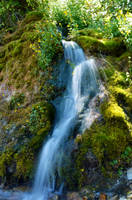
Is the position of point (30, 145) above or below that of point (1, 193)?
above

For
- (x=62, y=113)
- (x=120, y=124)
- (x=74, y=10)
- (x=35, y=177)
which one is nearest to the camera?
(x=120, y=124)

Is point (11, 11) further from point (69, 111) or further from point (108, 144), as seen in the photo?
point (108, 144)

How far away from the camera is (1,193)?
3.80 meters

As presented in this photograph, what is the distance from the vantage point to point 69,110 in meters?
4.75

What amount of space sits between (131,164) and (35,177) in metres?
2.09

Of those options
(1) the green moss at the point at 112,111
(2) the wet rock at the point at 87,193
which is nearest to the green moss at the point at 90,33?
(1) the green moss at the point at 112,111

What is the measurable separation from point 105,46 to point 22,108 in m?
3.41

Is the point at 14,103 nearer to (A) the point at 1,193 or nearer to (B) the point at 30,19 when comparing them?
(A) the point at 1,193

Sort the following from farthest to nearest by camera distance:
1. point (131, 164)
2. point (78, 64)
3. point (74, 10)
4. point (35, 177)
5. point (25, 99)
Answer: point (74, 10), point (25, 99), point (78, 64), point (35, 177), point (131, 164)

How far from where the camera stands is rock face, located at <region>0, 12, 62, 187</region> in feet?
13.4

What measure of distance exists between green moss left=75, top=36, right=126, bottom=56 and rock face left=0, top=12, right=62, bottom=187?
131 cm

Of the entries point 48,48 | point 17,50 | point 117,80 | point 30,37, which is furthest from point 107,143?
point 17,50

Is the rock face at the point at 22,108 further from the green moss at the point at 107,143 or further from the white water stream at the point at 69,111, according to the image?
the green moss at the point at 107,143

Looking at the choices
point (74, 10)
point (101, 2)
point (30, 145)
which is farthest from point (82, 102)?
point (101, 2)
